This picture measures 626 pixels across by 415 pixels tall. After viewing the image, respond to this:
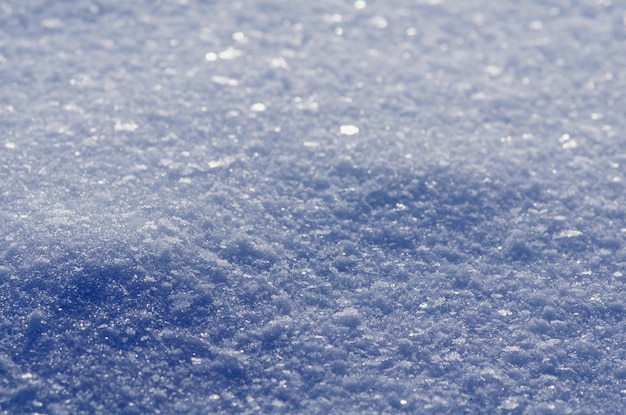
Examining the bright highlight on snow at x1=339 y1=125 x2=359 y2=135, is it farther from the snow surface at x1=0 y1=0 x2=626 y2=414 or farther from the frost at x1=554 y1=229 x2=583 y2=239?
the frost at x1=554 y1=229 x2=583 y2=239

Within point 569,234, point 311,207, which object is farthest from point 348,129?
point 569,234

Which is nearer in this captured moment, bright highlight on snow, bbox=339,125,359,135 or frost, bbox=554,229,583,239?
frost, bbox=554,229,583,239

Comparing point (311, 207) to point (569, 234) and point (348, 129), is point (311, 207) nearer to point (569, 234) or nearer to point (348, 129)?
point (348, 129)

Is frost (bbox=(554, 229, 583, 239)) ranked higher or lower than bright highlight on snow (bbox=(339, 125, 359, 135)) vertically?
lower

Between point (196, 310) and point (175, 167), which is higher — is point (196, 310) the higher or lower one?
the lower one

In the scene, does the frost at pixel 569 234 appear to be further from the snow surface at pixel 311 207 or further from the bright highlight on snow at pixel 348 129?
the bright highlight on snow at pixel 348 129

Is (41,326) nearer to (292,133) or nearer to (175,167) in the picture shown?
(175,167)

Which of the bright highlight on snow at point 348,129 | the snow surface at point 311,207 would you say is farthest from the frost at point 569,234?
the bright highlight on snow at point 348,129

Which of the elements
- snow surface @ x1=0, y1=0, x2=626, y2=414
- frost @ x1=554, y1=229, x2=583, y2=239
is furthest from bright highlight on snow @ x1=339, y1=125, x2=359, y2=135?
frost @ x1=554, y1=229, x2=583, y2=239

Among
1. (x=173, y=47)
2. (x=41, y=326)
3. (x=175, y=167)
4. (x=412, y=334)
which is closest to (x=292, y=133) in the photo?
(x=175, y=167)
